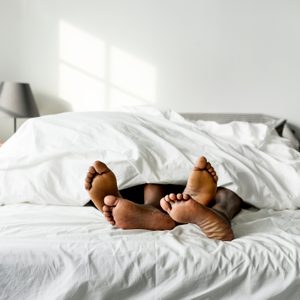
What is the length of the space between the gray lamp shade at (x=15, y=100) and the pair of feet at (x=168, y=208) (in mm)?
1497

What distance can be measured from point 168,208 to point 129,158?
41 cm

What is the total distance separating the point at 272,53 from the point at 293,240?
5.81 feet

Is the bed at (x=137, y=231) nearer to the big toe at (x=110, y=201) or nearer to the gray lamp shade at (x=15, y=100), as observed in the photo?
the big toe at (x=110, y=201)

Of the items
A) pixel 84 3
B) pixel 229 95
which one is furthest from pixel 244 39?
pixel 84 3

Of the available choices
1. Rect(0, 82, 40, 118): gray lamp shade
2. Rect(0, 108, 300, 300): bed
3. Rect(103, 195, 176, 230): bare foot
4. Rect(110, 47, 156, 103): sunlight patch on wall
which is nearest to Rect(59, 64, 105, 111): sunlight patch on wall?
Rect(110, 47, 156, 103): sunlight patch on wall

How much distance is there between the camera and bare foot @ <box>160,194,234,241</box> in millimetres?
1116

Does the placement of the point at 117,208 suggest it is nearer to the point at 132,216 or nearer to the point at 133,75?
the point at 132,216

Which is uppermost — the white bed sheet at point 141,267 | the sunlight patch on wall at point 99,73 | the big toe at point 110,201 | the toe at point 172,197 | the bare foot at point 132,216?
the sunlight patch on wall at point 99,73

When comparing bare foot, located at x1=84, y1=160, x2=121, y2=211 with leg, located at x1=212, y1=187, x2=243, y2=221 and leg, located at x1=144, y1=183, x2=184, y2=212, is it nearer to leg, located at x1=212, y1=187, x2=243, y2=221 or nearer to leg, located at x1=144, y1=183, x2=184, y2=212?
leg, located at x1=144, y1=183, x2=184, y2=212

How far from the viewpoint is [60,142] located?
1.63 m

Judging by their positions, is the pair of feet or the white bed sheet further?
the pair of feet

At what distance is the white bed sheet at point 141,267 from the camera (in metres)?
0.99

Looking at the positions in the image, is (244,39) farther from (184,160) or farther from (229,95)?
(184,160)

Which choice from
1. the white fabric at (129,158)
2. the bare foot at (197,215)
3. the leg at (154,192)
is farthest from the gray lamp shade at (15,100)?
the bare foot at (197,215)
